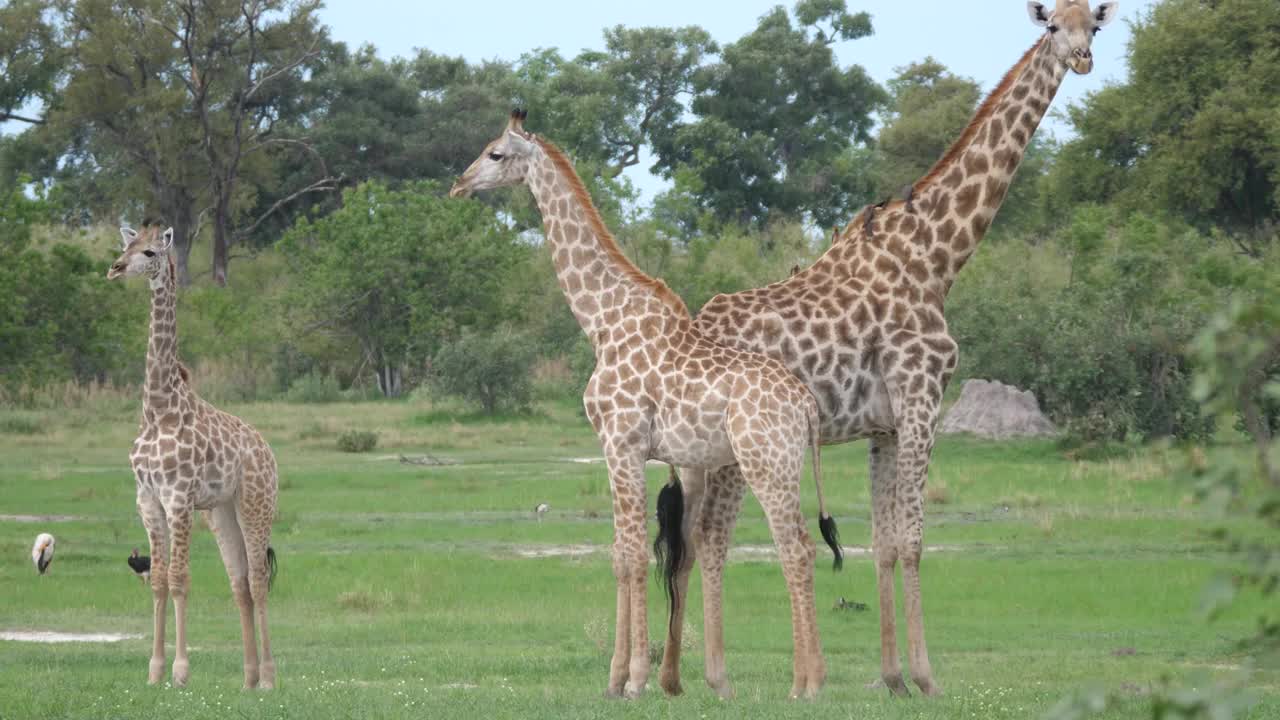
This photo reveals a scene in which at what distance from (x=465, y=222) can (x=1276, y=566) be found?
46072mm

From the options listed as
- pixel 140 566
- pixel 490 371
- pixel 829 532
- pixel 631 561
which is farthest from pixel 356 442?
pixel 631 561

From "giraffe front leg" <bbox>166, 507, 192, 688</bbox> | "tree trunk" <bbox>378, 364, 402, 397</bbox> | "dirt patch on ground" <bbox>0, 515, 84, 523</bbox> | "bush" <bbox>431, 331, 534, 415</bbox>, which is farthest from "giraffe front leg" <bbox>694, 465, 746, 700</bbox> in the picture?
"tree trunk" <bbox>378, 364, 402, 397</bbox>

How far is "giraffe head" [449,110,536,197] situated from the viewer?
33.8ft

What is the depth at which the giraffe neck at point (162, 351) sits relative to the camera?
433 inches

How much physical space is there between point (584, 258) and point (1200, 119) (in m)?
38.5

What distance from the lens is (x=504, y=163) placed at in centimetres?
1037

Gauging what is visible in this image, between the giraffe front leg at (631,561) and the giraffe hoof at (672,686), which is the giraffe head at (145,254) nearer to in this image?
the giraffe front leg at (631,561)

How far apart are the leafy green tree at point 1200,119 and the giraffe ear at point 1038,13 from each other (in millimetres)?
35363

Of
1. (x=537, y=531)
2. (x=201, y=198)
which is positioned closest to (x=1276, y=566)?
(x=537, y=531)

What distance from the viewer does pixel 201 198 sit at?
57.5 m

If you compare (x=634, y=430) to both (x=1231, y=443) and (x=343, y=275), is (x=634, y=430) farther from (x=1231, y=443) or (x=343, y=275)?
(x=343, y=275)

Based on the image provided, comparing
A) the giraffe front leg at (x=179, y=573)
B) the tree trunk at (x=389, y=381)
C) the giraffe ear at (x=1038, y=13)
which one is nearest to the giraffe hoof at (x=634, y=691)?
the giraffe front leg at (x=179, y=573)

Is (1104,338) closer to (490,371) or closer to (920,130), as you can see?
(490,371)

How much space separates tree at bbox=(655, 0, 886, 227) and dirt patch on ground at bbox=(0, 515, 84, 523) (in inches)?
1668
